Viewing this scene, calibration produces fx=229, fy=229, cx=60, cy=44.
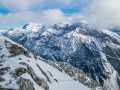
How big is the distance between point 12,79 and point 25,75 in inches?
200

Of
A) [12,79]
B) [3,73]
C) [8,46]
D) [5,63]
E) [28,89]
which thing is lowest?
[28,89]

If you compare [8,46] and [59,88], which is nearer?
[59,88]

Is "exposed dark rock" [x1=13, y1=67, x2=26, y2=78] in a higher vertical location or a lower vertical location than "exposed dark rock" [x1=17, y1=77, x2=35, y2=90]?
higher

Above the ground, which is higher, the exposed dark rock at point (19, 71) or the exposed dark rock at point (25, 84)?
the exposed dark rock at point (19, 71)

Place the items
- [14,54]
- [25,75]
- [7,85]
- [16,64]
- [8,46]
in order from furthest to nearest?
1. [8,46]
2. [14,54]
3. [16,64]
4. [25,75]
5. [7,85]

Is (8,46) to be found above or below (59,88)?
above

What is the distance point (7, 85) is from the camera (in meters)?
62.3

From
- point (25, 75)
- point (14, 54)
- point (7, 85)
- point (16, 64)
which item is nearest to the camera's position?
point (7, 85)

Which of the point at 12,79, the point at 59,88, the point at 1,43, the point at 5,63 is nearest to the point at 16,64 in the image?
the point at 5,63

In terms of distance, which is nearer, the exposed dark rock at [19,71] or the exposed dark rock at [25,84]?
the exposed dark rock at [25,84]

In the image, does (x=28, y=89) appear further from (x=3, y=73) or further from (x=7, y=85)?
(x=3, y=73)

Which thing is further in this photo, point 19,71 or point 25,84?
point 19,71

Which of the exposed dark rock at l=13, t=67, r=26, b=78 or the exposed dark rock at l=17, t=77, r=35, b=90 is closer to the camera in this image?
the exposed dark rock at l=17, t=77, r=35, b=90

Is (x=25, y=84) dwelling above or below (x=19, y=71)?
below
